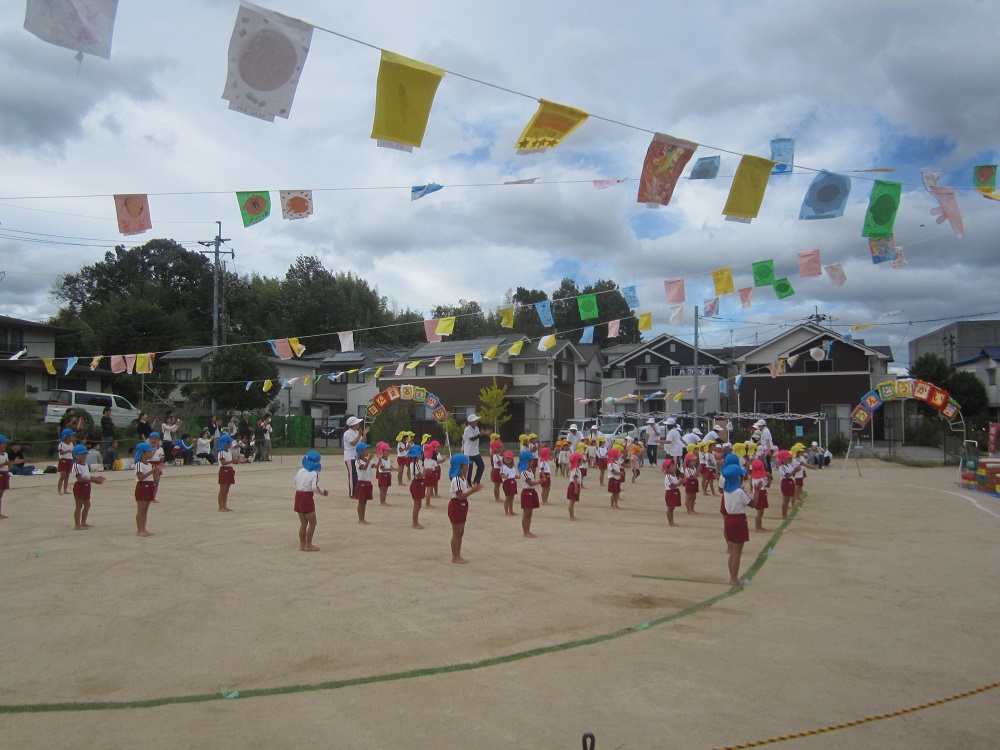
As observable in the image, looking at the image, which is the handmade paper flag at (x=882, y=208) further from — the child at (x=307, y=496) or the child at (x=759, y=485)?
the child at (x=307, y=496)

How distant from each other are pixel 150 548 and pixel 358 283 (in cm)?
5817

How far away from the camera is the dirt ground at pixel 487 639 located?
472 cm

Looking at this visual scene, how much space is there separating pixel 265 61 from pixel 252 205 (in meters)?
4.49

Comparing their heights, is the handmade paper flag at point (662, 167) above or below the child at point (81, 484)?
above

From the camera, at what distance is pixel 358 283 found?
67.1 meters

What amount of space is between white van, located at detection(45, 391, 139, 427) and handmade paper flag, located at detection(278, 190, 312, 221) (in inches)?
816

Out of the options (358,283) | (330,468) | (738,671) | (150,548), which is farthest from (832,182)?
(358,283)

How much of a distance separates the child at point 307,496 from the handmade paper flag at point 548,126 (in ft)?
17.1

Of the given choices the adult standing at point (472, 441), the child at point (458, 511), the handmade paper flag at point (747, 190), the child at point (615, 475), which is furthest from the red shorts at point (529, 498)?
the adult standing at point (472, 441)

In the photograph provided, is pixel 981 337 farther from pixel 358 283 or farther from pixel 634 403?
pixel 358 283

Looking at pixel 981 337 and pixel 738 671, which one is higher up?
pixel 981 337

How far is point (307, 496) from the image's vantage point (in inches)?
405

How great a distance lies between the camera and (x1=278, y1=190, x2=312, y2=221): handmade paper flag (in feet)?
39.3

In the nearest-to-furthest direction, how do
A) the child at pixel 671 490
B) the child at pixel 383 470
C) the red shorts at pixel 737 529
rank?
the red shorts at pixel 737 529 < the child at pixel 671 490 < the child at pixel 383 470
